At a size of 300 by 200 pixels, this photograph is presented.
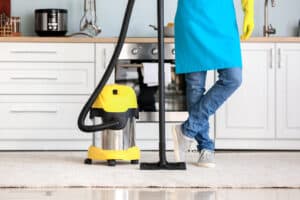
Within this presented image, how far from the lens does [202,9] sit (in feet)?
13.2

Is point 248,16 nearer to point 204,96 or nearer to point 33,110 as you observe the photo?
point 204,96

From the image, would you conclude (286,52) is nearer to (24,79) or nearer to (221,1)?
(221,1)

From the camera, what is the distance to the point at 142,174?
3.79 m

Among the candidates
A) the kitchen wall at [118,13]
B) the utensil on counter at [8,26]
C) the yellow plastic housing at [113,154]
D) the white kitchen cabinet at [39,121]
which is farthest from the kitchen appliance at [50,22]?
the yellow plastic housing at [113,154]

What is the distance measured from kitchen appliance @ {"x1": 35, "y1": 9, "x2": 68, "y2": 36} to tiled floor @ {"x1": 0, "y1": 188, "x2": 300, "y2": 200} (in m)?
2.40

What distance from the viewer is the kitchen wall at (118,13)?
5.89 meters

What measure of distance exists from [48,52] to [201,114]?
1.65 m

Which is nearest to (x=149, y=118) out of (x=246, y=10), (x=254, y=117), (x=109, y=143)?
(x=254, y=117)

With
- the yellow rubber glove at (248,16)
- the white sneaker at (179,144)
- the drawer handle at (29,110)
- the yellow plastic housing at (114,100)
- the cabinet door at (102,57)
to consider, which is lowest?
the white sneaker at (179,144)

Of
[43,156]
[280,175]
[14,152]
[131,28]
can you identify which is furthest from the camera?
[131,28]

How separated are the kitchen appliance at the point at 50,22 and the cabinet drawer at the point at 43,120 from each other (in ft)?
1.80

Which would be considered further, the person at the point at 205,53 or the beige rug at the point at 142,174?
the person at the point at 205,53

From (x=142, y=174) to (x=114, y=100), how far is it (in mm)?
638

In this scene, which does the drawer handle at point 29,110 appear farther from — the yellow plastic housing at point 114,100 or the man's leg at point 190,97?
the man's leg at point 190,97
